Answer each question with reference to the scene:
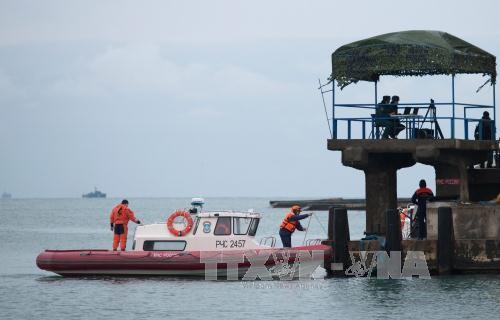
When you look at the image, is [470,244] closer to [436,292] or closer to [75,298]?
[436,292]

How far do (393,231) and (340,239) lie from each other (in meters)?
1.71

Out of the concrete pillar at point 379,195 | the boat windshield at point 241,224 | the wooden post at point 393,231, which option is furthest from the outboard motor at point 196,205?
the wooden post at point 393,231

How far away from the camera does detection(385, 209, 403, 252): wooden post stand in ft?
117

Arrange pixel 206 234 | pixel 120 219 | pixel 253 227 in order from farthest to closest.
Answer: pixel 120 219
pixel 253 227
pixel 206 234

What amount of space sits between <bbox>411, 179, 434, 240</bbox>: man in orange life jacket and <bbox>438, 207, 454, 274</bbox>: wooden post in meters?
1.30

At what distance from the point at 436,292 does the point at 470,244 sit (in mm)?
1830

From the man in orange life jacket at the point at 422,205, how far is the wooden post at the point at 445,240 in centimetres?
130

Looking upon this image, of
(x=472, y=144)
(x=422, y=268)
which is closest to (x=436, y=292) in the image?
(x=422, y=268)

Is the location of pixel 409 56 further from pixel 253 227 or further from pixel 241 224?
pixel 241 224

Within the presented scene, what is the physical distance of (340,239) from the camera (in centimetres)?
3662

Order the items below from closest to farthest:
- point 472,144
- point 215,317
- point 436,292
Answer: point 215,317, point 436,292, point 472,144

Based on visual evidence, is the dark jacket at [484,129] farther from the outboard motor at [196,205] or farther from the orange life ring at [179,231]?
the orange life ring at [179,231]

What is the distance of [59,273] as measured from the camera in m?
→ 39.4

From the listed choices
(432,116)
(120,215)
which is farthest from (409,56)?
(120,215)
